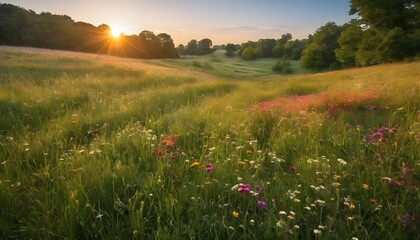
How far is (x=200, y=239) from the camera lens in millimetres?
2332

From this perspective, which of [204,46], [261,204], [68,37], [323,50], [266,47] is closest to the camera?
[261,204]

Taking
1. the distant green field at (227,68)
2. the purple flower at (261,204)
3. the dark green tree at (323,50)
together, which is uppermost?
the dark green tree at (323,50)

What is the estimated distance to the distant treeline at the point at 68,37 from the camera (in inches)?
1991

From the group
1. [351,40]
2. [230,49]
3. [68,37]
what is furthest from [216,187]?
[230,49]

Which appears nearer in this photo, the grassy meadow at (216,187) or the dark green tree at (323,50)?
the grassy meadow at (216,187)

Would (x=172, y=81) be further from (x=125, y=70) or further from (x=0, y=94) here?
(x=0, y=94)

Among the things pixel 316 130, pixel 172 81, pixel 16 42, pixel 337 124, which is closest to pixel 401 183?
pixel 316 130

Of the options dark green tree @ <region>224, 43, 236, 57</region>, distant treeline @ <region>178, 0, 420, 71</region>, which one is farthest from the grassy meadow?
dark green tree @ <region>224, 43, 236, 57</region>

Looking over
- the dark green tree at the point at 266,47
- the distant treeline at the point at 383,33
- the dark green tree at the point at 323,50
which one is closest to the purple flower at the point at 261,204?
the distant treeline at the point at 383,33

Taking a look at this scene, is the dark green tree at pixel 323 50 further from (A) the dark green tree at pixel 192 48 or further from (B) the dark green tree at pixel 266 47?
(A) the dark green tree at pixel 192 48

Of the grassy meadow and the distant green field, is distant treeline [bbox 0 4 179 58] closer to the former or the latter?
the distant green field

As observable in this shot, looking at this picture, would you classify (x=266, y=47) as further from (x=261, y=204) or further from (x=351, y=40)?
(x=261, y=204)

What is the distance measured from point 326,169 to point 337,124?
1.94 meters

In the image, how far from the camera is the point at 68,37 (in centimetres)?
5666
